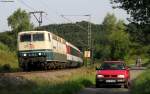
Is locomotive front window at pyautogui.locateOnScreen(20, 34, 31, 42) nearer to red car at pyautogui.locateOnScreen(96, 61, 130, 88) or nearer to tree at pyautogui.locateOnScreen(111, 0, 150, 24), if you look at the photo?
red car at pyautogui.locateOnScreen(96, 61, 130, 88)

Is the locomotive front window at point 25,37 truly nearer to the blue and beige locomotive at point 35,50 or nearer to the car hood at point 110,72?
the blue and beige locomotive at point 35,50

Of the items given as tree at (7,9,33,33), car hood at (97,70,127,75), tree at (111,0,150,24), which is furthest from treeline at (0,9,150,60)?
tree at (111,0,150,24)

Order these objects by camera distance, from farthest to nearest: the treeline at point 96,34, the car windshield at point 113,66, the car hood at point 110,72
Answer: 1. the treeline at point 96,34
2. the car windshield at point 113,66
3. the car hood at point 110,72

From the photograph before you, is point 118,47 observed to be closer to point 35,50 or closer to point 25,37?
point 25,37

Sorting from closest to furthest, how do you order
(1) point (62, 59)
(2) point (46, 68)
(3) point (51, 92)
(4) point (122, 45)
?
(3) point (51, 92)
(2) point (46, 68)
(1) point (62, 59)
(4) point (122, 45)

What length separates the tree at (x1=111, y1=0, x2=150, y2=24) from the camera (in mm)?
20109

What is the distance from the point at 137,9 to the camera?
20.8m

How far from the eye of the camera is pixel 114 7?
2269 cm

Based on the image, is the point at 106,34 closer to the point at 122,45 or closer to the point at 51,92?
the point at 122,45

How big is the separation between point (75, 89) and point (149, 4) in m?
7.28

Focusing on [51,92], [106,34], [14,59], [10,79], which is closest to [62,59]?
[14,59]

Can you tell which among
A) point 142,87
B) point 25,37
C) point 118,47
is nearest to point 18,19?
point 118,47

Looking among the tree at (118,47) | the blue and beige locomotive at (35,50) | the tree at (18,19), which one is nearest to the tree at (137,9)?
the blue and beige locomotive at (35,50)

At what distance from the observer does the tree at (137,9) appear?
66.0 ft
